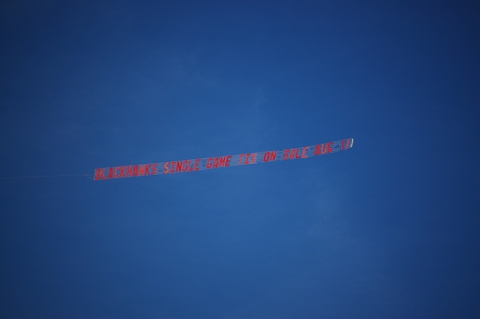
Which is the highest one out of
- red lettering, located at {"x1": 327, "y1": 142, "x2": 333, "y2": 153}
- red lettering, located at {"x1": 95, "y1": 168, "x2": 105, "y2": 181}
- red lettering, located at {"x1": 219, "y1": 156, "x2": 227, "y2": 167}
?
red lettering, located at {"x1": 327, "y1": 142, "x2": 333, "y2": 153}

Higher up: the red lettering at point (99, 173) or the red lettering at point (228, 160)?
the red lettering at point (228, 160)

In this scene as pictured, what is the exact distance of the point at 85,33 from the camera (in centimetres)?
444

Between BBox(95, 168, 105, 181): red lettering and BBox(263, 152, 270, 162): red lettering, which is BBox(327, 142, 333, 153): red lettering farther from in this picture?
BBox(95, 168, 105, 181): red lettering

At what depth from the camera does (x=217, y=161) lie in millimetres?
4684

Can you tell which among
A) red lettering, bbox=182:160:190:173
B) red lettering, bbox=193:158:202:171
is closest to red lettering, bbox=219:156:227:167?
red lettering, bbox=193:158:202:171

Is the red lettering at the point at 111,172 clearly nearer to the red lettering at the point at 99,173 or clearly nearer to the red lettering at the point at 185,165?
the red lettering at the point at 99,173

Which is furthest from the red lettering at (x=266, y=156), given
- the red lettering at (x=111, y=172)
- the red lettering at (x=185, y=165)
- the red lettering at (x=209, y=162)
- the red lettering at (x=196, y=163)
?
the red lettering at (x=111, y=172)

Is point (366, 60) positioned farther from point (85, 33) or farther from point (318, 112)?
point (85, 33)

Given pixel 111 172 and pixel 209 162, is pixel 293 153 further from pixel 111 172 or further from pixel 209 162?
pixel 111 172

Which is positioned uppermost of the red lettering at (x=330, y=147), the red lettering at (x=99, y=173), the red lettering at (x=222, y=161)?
the red lettering at (x=330, y=147)

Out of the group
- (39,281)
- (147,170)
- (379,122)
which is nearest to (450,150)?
(379,122)

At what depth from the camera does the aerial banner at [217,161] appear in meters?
4.61

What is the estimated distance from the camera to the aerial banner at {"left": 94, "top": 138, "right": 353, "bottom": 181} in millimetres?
4605

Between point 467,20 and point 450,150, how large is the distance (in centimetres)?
185
